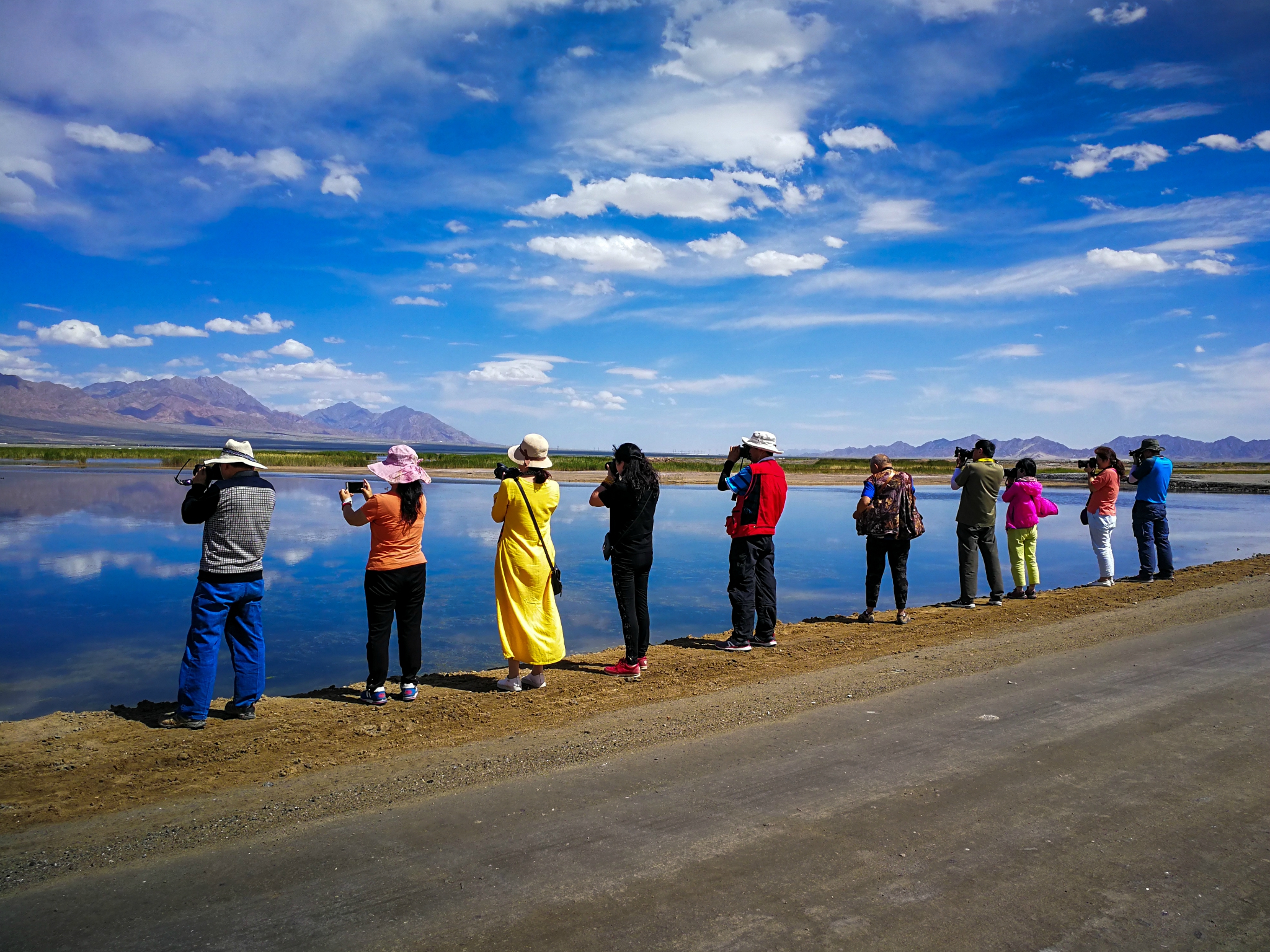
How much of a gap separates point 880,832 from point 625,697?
287 centimetres

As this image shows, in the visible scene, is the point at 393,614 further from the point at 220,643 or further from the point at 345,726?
the point at 220,643

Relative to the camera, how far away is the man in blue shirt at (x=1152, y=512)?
13.0 m

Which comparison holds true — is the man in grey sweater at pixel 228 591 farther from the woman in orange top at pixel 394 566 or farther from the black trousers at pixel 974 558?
the black trousers at pixel 974 558

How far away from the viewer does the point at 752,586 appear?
27.5 ft

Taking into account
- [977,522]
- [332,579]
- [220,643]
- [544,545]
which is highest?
[544,545]

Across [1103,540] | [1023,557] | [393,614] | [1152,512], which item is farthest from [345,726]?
[1152,512]

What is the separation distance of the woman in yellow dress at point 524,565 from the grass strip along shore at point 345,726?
1.14ft

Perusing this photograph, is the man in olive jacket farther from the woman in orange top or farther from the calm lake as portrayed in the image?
the woman in orange top

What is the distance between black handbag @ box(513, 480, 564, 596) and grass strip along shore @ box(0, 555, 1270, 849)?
0.86 meters

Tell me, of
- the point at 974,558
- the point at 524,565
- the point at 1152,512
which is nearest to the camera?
the point at 524,565

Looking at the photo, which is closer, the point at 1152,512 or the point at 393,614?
the point at 393,614

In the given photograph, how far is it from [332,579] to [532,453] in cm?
699

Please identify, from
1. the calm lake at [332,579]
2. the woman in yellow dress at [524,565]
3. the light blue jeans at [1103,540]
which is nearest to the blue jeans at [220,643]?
the calm lake at [332,579]

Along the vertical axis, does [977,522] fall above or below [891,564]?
above
